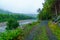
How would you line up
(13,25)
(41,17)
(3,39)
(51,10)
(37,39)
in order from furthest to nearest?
1. (41,17)
2. (51,10)
3. (13,25)
4. (37,39)
5. (3,39)

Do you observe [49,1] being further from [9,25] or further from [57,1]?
[9,25]

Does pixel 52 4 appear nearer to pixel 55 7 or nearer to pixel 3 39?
pixel 55 7

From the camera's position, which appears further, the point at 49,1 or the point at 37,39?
the point at 49,1

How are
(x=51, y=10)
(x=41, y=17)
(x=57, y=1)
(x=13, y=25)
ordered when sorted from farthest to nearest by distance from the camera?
(x=41, y=17) < (x=51, y=10) < (x=57, y=1) < (x=13, y=25)

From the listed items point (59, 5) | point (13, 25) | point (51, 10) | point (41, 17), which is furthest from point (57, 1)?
point (41, 17)

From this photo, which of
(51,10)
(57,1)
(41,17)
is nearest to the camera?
(57,1)

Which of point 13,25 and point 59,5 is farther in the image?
point 59,5

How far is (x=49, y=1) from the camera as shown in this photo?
6103 centimetres

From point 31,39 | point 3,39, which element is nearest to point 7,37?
point 3,39

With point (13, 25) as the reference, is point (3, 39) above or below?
above

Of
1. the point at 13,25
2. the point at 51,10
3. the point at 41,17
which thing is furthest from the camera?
the point at 41,17

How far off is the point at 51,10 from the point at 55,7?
296 inches

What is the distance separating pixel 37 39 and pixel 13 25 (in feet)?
98.8

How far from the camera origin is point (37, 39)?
1877 centimetres
